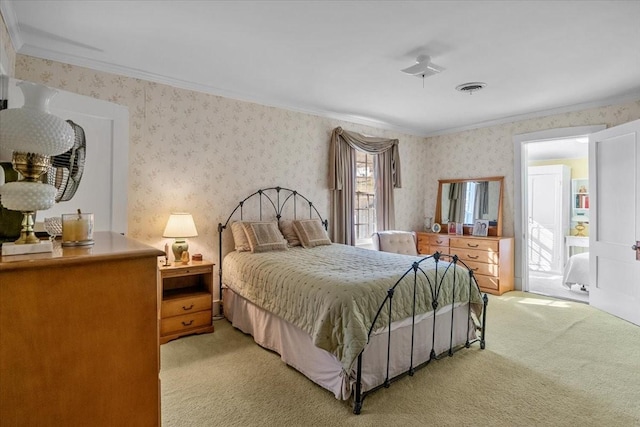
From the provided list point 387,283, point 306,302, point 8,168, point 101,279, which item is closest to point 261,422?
point 306,302

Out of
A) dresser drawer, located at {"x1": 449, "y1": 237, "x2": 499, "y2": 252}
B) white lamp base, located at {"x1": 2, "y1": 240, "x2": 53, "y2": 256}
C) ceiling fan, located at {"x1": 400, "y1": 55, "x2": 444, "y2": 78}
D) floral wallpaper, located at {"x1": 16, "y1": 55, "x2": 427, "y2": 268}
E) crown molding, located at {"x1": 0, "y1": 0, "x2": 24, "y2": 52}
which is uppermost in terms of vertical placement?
crown molding, located at {"x1": 0, "y1": 0, "x2": 24, "y2": 52}

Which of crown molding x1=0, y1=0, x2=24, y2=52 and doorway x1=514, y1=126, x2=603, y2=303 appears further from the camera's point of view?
doorway x1=514, y1=126, x2=603, y2=303

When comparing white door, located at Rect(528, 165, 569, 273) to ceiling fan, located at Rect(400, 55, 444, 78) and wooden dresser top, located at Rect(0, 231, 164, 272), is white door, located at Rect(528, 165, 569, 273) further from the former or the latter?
wooden dresser top, located at Rect(0, 231, 164, 272)

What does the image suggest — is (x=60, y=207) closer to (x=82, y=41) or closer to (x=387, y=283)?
(x=82, y=41)

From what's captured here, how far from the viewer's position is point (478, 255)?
17.0 ft

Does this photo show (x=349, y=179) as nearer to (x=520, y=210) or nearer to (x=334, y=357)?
(x=520, y=210)

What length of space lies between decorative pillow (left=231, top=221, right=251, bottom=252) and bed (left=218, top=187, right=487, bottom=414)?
12mm

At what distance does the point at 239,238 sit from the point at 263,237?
279 mm

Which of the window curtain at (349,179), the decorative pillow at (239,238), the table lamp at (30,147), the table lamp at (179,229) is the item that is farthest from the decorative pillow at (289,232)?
the table lamp at (30,147)

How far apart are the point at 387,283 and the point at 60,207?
2.78 m

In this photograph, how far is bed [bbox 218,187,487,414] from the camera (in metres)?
2.26

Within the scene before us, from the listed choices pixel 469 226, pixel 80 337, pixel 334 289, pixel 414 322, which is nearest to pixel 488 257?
pixel 469 226

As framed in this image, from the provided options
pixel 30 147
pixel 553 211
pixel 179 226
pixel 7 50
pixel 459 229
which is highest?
pixel 7 50

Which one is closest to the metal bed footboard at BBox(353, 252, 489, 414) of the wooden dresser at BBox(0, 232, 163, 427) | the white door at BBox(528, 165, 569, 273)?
the wooden dresser at BBox(0, 232, 163, 427)
